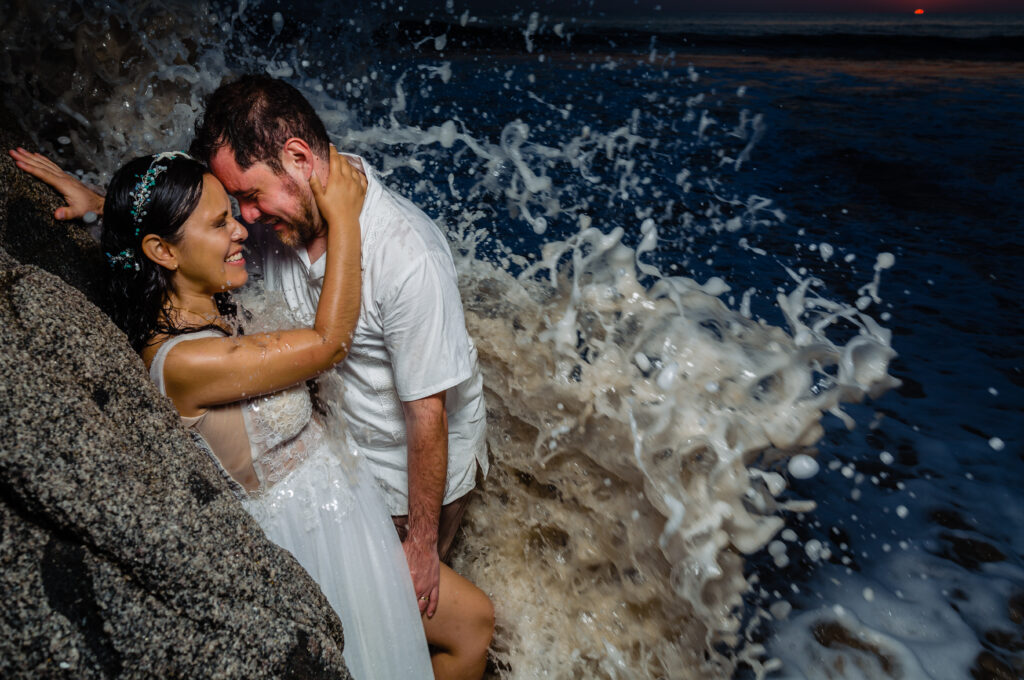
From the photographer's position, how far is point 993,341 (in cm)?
554

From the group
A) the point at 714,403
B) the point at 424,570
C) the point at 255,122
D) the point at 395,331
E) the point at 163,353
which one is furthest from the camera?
the point at 714,403

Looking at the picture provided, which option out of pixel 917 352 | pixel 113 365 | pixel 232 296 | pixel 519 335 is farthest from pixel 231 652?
pixel 917 352

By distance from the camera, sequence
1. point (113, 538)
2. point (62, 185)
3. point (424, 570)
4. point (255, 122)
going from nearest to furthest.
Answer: point (113, 538)
point (255, 122)
point (424, 570)
point (62, 185)

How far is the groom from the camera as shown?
7.19 ft

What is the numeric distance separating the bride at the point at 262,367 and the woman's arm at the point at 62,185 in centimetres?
52

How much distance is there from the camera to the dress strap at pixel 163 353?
6.63ft

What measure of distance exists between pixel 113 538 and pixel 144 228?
1.21 m

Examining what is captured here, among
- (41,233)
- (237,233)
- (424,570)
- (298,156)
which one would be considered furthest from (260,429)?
(41,233)

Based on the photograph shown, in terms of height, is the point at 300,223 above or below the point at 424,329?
above

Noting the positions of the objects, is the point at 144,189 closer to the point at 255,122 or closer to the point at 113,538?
the point at 255,122

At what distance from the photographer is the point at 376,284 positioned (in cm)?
226

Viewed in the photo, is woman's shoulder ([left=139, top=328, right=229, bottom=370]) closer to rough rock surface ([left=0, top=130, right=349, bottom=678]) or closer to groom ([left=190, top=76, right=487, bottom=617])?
rough rock surface ([left=0, top=130, right=349, bottom=678])

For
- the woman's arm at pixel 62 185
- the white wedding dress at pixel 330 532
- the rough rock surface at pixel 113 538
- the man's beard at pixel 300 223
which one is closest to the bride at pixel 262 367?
the white wedding dress at pixel 330 532

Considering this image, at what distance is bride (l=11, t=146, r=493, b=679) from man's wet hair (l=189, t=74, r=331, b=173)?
122mm
